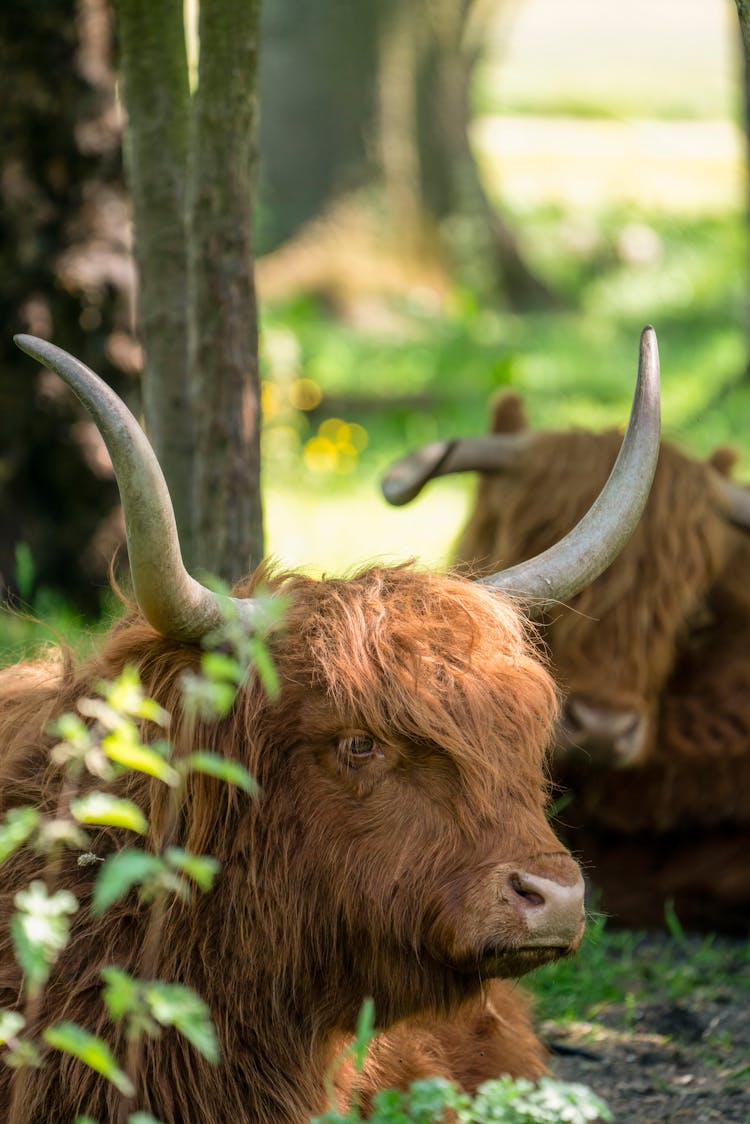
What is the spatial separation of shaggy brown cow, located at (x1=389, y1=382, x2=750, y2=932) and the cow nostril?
2.09 metres

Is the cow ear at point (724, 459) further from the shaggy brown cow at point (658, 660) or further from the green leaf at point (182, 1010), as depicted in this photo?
the green leaf at point (182, 1010)

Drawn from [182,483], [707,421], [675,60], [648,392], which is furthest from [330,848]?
[675,60]

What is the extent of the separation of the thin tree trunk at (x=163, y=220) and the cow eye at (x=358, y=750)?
1.96 meters

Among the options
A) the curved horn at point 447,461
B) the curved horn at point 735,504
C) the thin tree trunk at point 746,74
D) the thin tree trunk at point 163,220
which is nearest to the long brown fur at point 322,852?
the thin tree trunk at point 746,74

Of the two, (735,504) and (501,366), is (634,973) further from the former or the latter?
(501,366)

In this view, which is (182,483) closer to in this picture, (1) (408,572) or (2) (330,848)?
(1) (408,572)

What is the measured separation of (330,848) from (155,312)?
8.04 ft

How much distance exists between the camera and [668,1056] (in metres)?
4.05

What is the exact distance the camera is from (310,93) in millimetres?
16344

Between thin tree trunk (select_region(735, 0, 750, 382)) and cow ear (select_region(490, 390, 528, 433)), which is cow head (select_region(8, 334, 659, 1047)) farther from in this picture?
cow ear (select_region(490, 390, 528, 433))

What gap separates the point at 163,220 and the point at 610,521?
2.14 m

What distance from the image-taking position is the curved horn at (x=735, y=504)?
5344 mm

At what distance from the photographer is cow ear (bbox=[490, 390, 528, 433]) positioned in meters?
5.76

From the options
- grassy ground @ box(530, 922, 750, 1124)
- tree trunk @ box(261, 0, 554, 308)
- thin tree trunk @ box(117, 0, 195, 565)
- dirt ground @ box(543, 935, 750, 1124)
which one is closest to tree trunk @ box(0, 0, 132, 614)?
thin tree trunk @ box(117, 0, 195, 565)
